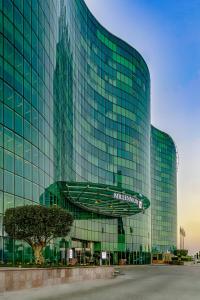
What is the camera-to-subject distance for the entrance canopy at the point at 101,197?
66.8 metres

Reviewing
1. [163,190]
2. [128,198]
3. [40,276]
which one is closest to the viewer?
[40,276]

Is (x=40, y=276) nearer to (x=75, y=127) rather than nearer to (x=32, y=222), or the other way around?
(x=32, y=222)

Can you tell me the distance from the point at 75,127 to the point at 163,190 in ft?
337

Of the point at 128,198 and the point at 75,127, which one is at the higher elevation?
the point at 75,127

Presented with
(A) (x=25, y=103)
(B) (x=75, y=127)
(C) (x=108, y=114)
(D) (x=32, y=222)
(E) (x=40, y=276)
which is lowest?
(E) (x=40, y=276)

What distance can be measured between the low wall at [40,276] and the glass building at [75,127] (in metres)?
5.77

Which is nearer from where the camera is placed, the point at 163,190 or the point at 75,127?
the point at 75,127

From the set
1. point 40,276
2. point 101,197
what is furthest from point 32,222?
point 101,197

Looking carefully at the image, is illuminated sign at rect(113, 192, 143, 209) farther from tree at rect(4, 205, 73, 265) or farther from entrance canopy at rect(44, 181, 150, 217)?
tree at rect(4, 205, 73, 265)

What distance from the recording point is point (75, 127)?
246 ft

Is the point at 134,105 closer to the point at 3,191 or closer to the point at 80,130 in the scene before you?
the point at 80,130

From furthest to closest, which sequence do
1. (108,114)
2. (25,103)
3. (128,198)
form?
(108,114), (128,198), (25,103)

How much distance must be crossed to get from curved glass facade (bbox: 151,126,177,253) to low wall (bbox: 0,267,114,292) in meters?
121

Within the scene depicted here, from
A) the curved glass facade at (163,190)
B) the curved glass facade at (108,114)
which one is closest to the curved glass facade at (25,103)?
the curved glass facade at (108,114)
